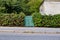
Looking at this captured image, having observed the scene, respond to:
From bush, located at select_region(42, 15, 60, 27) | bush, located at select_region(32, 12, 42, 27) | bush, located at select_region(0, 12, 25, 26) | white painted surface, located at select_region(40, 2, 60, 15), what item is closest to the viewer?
bush, located at select_region(42, 15, 60, 27)

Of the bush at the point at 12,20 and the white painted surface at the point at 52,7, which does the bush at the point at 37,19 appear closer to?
the bush at the point at 12,20

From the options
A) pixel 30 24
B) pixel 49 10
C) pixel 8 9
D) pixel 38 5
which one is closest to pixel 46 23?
pixel 30 24

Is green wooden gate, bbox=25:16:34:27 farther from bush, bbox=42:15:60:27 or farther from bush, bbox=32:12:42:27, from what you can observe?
bush, bbox=42:15:60:27

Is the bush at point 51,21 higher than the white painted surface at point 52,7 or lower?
lower

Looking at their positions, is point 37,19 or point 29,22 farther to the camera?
point 29,22

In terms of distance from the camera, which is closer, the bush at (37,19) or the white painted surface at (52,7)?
the bush at (37,19)

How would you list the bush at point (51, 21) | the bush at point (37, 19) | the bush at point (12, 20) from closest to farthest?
1. the bush at point (51, 21)
2. the bush at point (37, 19)
3. the bush at point (12, 20)

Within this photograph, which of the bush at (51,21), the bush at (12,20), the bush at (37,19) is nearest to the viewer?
the bush at (51,21)

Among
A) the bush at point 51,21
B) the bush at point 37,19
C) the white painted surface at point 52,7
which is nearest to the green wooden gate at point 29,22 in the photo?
the bush at point 37,19

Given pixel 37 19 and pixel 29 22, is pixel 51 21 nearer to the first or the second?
pixel 37 19

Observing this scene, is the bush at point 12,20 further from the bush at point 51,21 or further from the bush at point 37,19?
the bush at point 51,21

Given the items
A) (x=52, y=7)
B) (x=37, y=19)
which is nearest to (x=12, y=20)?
(x=37, y=19)

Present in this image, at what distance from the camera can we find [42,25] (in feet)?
68.1

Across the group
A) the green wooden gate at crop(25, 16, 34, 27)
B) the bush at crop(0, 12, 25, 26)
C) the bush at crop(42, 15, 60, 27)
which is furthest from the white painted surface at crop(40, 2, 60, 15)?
the bush at crop(0, 12, 25, 26)
